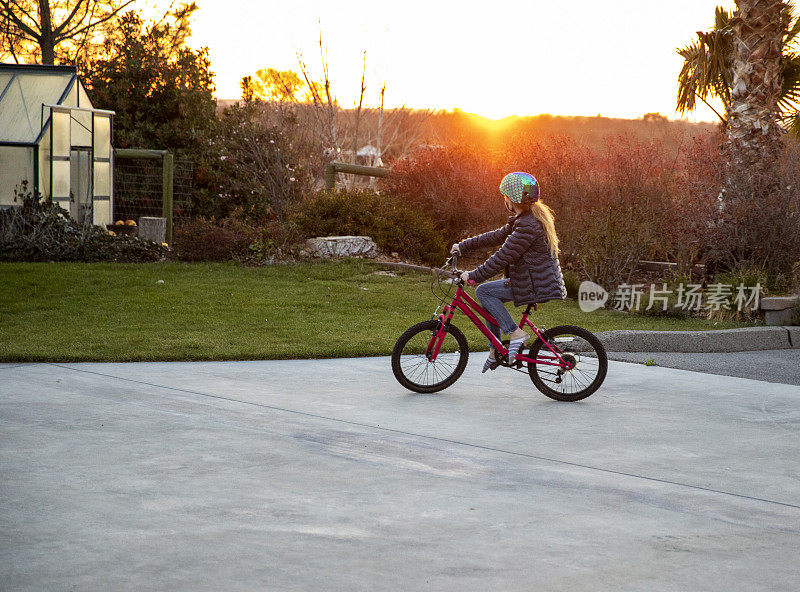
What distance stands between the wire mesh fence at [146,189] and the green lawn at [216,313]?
7.42 meters

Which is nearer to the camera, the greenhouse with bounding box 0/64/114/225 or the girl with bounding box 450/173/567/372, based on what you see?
the girl with bounding box 450/173/567/372

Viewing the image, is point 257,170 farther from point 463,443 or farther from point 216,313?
point 463,443

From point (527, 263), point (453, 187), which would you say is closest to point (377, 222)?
point (453, 187)

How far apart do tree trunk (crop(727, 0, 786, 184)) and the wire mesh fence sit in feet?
42.4

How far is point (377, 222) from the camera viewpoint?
54.7 feet

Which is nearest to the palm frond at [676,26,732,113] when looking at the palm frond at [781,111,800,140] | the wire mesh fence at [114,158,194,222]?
the palm frond at [781,111,800,140]

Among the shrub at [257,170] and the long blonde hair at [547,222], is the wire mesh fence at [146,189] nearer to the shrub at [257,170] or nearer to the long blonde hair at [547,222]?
the shrub at [257,170]

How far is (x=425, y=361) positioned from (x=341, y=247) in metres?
9.17

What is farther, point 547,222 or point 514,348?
point 514,348

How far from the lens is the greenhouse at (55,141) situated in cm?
1742

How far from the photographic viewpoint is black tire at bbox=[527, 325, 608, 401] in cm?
703

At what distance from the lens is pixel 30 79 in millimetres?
18906

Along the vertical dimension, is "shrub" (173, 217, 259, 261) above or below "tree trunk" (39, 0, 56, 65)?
below

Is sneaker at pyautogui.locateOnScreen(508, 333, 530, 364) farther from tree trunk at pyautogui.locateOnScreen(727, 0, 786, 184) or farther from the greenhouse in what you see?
the greenhouse
